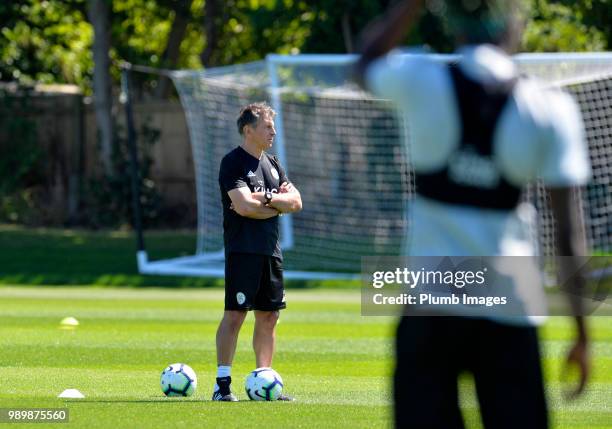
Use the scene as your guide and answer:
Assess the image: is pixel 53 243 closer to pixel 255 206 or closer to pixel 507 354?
pixel 255 206

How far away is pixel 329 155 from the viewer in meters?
23.5

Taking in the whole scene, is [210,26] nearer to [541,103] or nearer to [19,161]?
[19,161]

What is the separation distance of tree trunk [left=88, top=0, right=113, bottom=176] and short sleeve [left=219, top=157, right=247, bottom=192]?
17980 mm

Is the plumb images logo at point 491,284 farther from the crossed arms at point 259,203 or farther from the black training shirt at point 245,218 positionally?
the black training shirt at point 245,218

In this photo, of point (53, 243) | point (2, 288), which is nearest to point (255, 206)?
point (2, 288)

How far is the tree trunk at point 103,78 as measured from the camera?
86.5 feet

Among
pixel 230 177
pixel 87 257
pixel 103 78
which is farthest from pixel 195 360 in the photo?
pixel 103 78

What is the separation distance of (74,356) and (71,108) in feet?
58.7

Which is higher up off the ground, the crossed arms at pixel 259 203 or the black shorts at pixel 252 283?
the crossed arms at pixel 259 203

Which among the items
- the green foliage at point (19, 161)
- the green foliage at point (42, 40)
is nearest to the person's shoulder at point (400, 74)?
the green foliage at point (42, 40)

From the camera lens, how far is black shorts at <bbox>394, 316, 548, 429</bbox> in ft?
13.4

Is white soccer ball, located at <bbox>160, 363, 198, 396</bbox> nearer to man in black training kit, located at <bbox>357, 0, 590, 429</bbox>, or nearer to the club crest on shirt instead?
the club crest on shirt

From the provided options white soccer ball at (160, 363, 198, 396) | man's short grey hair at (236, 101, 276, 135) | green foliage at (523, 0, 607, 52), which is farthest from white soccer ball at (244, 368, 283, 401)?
green foliage at (523, 0, 607, 52)

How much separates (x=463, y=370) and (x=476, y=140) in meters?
0.75
